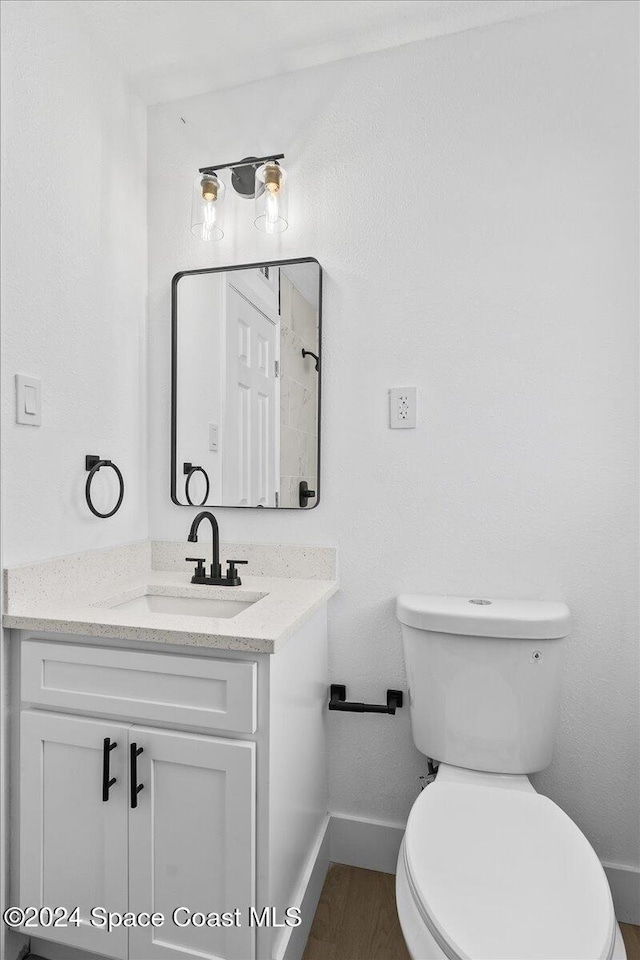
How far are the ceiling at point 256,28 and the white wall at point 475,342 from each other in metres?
0.04

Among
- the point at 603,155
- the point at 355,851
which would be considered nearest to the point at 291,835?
the point at 355,851

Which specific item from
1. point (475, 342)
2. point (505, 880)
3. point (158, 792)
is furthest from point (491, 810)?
point (475, 342)

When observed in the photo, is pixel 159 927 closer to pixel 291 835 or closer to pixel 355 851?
pixel 291 835

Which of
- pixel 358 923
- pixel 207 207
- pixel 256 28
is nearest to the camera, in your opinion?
pixel 358 923

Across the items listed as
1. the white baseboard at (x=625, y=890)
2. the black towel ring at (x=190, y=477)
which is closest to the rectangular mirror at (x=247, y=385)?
the black towel ring at (x=190, y=477)

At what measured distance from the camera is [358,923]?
4.43 ft

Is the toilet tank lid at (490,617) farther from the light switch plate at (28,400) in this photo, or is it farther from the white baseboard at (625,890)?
the light switch plate at (28,400)

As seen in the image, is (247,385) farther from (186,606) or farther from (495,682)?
(495,682)

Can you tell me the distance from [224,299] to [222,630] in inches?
40.8

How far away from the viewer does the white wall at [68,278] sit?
1.24 metres

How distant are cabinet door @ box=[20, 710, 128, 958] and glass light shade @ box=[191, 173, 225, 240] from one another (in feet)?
4.49

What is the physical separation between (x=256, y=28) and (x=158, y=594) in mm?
1606

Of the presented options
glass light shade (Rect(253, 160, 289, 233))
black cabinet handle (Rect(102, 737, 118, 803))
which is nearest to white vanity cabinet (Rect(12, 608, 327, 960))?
black cabinet handle (Rect(102, 737, 118, 803))

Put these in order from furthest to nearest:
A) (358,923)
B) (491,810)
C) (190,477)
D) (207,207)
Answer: (190,477)
(207,207)
(358,923)
(491,810)
